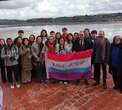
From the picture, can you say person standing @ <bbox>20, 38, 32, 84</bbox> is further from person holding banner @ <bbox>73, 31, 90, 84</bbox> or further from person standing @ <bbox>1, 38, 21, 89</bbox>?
person holding banner @ <bbox>73, 31, 90, 84</bbox>

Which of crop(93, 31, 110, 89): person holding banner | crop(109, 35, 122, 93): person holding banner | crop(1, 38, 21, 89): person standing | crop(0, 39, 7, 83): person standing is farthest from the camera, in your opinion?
crop(0, 39, 7, 83): person standing

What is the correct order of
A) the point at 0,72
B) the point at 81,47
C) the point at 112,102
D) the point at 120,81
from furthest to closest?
the point at 0,72
the point at 81,47
the point at 120,81
the point at 112,102

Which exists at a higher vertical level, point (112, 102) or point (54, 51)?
point (54, 51)

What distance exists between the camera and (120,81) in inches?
392

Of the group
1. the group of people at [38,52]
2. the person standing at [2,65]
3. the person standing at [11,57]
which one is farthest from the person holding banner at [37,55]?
the person standing at [2,65]

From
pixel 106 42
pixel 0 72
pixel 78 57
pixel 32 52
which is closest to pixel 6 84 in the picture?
pixel 0 72

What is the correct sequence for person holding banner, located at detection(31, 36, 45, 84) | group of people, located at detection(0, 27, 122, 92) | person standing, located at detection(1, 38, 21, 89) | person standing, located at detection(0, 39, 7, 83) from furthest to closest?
person standing, located at detection(0, 39, 7, 83), person holding banner, located at detection(31, 36, 45, 84), person standing, located at detection(1, 38, 21, 89), group of people, located at detection(0, 27, 122, 92)

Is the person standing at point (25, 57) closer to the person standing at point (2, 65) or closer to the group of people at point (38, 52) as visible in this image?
the group of people at point (38, 52)

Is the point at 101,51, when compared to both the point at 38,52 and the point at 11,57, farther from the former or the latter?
the point at 11,57

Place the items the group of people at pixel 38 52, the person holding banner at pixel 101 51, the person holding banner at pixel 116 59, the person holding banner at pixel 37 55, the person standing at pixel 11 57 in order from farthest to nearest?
the person holding banner at pixel 37 55
the person standing at pixel 11 57
the group of people at pixel 38 52
the person holding banner at pixel 101 51
the person holding banner at pixel 116 59

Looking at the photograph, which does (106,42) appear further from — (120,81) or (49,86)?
(49,86)

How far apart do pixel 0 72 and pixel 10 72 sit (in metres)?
0.64

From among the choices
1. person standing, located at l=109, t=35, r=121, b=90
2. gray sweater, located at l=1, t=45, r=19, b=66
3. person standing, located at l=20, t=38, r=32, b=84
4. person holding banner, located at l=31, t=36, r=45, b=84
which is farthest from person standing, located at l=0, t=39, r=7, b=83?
person standing, located at l=109, t=35, r=121, b=90

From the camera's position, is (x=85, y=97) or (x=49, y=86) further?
(x=49, y=86)
